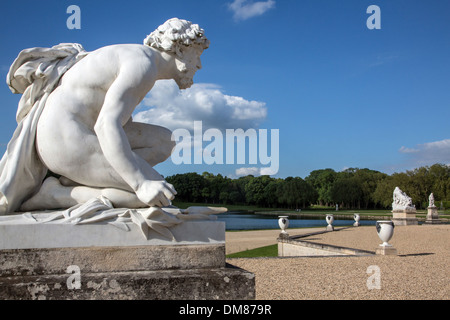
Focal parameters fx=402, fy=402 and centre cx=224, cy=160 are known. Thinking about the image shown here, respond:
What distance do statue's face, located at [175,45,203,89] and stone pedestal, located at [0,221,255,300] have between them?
1.15 m

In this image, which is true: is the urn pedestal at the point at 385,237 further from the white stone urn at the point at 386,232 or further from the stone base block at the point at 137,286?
the stone base block at the point at 137,286

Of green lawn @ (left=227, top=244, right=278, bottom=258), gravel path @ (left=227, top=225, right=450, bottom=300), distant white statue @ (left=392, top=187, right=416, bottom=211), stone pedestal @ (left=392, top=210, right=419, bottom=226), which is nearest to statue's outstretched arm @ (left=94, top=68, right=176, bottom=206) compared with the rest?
gravel path @ (left=227, top=225, right=450, bottom=300)

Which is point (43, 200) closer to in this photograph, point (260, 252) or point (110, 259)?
point (110, 259)

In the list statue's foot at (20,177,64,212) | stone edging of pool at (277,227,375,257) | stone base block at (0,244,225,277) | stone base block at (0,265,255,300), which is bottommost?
stone edging of pool at (277,227,375,257)

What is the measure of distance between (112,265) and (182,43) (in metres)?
1.72

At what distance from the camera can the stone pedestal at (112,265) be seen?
96.6 inches

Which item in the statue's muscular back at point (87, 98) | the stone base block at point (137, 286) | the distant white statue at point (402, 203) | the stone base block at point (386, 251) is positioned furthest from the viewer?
the distant white statue at point (402, 203)

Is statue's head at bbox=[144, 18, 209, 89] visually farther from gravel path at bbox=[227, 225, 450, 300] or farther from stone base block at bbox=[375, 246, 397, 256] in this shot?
stone base block at bbox=[375, 246, 397, 256]

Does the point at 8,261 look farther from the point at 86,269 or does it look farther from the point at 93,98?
the point at 93,98

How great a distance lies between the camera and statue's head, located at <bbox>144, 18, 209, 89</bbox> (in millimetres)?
3113

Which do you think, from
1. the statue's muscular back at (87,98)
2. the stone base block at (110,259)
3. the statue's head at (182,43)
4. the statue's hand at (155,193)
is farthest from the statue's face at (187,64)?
the stone base block at (110,259)

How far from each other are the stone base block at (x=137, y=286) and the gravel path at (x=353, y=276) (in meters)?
3.43

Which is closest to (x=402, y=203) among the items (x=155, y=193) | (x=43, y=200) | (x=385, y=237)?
(x=385, y=237)
